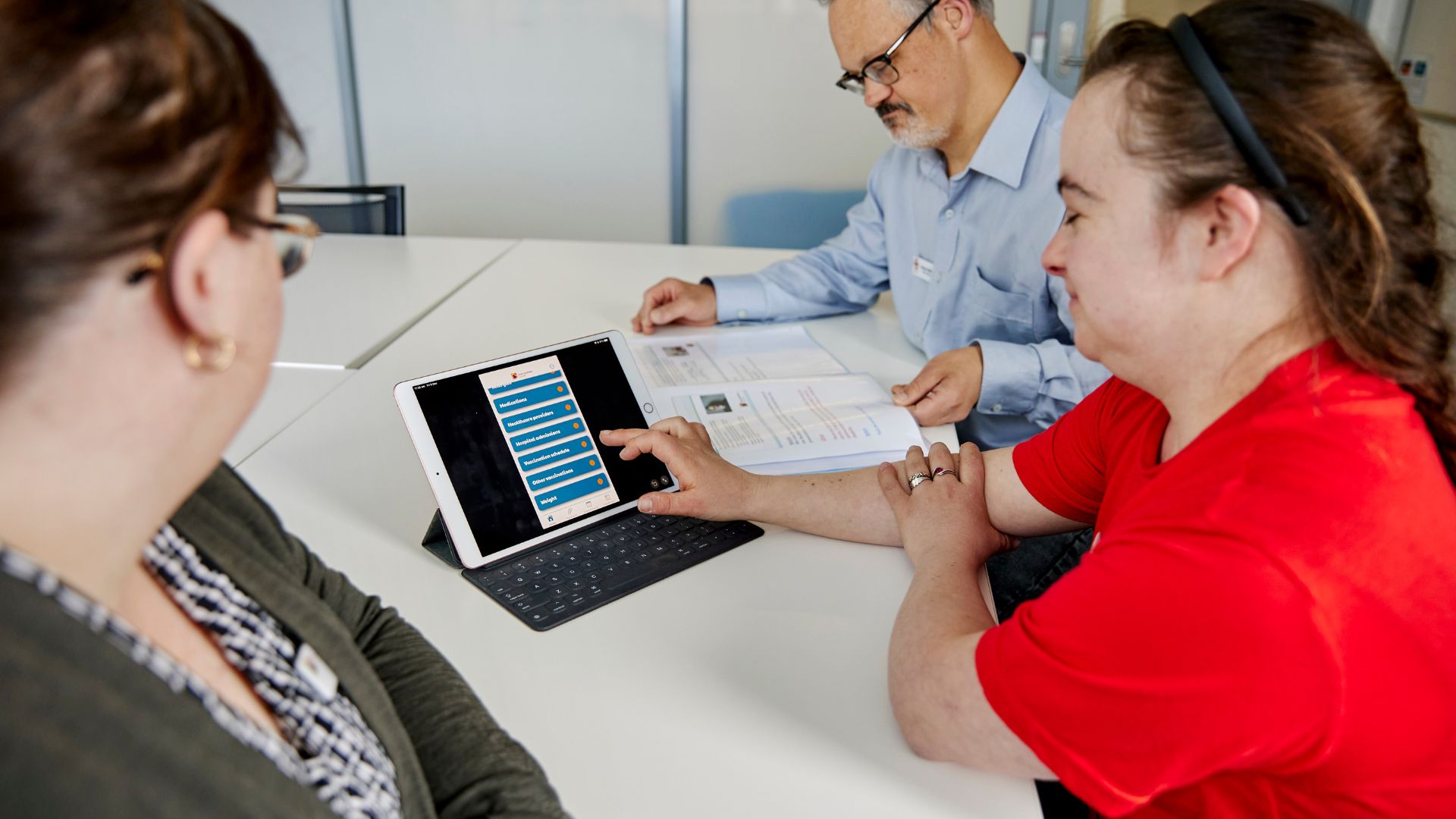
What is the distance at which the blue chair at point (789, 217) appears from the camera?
12.6 ft

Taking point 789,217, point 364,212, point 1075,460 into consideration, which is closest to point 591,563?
point 1075,460

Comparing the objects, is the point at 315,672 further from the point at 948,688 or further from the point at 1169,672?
the point at 1169,672

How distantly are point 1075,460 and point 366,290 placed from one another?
5.35 ft

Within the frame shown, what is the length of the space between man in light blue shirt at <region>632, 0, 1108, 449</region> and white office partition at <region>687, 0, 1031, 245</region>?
1.84m

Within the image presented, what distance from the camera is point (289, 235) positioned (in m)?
0.65

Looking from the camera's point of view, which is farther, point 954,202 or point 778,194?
point 778,194

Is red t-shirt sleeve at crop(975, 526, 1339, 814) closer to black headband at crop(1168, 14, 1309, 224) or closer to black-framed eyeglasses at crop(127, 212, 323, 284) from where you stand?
black headband at crop(1168, 14, 1309, 224)

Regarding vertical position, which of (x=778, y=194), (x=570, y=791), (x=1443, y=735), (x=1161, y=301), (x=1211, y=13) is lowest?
(x=778, y=194)

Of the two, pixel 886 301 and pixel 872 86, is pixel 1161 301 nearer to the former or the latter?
pixel 872 86

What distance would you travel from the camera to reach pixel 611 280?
2316mm

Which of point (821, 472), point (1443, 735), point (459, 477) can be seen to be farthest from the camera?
point (821, 472)

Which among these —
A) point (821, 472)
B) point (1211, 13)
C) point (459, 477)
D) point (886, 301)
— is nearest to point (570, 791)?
point (459, 477)

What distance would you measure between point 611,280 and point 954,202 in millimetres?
793

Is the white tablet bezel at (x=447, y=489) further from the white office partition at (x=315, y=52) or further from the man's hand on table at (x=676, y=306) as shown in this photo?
the white office partition at (x=315, y=52)
